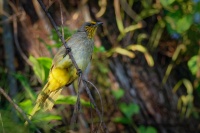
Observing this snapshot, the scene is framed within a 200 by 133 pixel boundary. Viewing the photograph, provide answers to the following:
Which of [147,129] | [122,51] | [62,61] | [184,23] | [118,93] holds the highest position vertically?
[62,61]

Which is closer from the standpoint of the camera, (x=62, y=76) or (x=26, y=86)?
(x=62, y=76)

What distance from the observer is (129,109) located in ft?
12.2

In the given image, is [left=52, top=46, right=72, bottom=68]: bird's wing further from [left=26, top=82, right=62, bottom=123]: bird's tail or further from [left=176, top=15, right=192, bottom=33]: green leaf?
[left=176, top=15, right=192, bottom=33]: green leaf

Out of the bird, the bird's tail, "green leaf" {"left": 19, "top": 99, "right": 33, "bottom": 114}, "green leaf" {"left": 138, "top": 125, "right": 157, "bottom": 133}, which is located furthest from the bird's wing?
"green leaf" {"left": 138, "top": 125, "right": 157, "bottom": 133}

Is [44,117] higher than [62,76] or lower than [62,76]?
lower

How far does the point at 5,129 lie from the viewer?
1.64 m

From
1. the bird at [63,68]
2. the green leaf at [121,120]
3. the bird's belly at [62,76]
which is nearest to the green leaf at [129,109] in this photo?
the green leaf at [121,120]

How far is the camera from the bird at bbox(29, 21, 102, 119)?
245 cm

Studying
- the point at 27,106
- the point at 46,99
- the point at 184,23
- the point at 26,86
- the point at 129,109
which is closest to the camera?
the point at 46,99

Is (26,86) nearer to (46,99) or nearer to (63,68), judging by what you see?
(63,68)

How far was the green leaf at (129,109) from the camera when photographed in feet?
12.1

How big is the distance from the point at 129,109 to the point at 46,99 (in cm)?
137

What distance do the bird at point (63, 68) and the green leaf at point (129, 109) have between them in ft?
3.08

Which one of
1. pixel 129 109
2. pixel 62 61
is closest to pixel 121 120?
pixel 129 109
